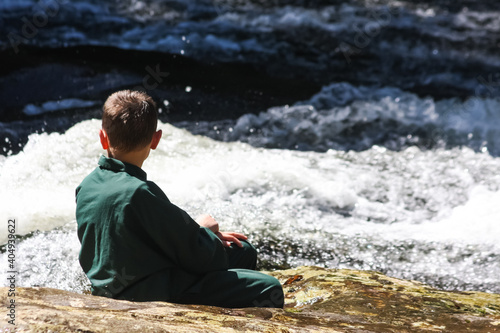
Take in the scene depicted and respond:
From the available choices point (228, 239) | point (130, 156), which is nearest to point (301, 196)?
point (228, 239)

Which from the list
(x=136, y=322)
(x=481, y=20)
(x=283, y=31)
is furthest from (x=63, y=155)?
(x=481, y=20)

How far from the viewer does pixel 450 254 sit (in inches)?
164

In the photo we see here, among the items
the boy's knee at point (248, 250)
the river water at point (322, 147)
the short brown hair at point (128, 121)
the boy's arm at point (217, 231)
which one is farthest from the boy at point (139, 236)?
the river water at point (322, 147)

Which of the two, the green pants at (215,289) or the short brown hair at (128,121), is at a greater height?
the short brown hair at (128,121)

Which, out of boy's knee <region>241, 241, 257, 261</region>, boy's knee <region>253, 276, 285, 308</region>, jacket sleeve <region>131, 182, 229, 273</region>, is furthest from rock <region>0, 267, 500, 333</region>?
boy's knee <region>241, 241, 257, 261</region>

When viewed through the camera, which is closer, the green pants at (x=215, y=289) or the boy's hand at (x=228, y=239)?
the green pants at (x=215, y=289)

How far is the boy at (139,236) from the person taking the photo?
2.22 m

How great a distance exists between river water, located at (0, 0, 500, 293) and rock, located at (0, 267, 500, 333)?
30.1 inches

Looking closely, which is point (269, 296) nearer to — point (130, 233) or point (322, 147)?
point (130, 233)

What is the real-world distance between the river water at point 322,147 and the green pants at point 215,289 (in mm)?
1228

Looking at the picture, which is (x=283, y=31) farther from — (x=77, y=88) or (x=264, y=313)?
(x=264, y=313)

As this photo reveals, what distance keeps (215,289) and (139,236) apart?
1.35 ft

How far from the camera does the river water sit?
4.16 meters

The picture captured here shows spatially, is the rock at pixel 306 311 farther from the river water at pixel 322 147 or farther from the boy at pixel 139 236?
the river water at pixel 322 147
